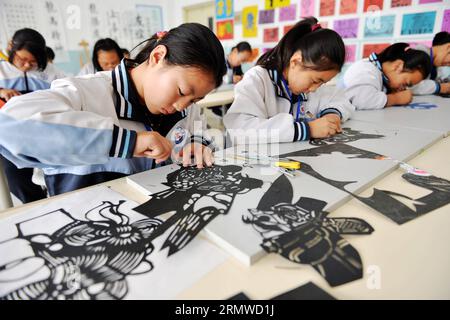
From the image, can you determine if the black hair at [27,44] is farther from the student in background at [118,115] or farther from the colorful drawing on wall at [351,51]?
the colorful drawing on wall at [351,51]

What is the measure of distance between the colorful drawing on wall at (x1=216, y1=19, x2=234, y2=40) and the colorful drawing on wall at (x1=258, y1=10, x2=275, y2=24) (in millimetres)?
458

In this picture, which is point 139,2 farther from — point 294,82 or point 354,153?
point 354,153

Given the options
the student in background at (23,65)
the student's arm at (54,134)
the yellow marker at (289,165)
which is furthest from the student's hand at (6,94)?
the yellow marker at (289,165)

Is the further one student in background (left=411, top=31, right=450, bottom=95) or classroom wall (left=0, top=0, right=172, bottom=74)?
classroom wall (left=0, top=0, right=172, bottom=74)

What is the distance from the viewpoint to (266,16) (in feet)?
9.47

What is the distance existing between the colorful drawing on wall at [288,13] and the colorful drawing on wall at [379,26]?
0.68 metres

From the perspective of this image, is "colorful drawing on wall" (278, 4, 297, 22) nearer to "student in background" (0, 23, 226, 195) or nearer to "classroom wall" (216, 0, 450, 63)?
"classroom wall" (216, 0, 450, 63)

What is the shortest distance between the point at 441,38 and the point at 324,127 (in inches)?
58.9

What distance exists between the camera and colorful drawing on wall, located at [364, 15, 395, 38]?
2113 millimetres

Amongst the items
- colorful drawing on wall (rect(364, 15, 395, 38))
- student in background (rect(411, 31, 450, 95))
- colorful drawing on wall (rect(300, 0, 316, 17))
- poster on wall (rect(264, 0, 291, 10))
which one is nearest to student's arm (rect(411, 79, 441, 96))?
student in background (rect(411, 31, 450, 95))

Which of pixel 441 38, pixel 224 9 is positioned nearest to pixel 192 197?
pixel 441 38
